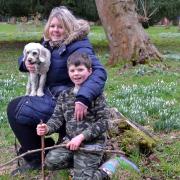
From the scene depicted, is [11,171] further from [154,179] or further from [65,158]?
[154,179]

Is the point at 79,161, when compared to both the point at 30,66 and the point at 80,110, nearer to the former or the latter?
the point at 80,110

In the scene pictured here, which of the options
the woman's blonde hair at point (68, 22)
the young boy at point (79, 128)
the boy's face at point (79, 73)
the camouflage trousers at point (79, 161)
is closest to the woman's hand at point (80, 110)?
the young boy at point (79, 128)

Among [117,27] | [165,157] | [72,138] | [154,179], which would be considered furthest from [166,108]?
[117,27]

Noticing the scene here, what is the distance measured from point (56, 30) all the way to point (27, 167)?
1450mm

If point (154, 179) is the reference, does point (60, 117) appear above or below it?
above

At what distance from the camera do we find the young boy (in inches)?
190

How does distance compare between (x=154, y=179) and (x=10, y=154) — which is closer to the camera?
(x=154, y=179)

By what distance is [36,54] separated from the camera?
527 cm

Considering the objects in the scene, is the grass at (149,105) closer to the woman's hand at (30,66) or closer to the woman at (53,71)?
the woman at (53,71)

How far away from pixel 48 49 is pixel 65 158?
3.58 feet

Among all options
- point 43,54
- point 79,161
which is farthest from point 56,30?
point 79,161

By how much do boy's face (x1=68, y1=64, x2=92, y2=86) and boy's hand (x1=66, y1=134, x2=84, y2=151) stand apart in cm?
49

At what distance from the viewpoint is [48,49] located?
5355mm

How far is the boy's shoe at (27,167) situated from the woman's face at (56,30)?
1310mm
